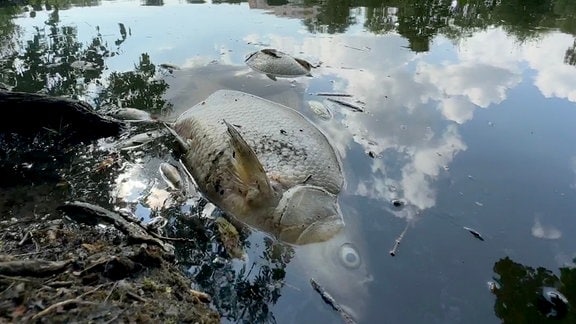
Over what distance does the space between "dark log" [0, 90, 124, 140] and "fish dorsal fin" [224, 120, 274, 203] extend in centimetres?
217

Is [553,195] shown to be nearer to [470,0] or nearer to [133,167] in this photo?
[133,167]

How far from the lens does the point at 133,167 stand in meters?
4.66

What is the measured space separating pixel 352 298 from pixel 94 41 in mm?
7847

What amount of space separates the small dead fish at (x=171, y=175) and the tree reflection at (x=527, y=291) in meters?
2.90

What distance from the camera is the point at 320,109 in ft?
19.7

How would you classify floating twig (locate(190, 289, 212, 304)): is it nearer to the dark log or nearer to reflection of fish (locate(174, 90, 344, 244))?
reflection of fish (locate(174, 90, 344, 244))

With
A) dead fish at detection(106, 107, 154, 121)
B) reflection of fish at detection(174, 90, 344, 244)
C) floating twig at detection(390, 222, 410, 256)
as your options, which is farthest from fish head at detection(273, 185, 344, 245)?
dead fish at detection(106, 107, 154, 121)

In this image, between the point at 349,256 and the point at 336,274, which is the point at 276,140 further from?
the point at 336,274

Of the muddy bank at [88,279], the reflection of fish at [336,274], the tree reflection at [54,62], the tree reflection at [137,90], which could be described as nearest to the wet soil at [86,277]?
the muddy bank at [88,279]

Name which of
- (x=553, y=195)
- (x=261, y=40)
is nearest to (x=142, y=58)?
(x=261, y=40)

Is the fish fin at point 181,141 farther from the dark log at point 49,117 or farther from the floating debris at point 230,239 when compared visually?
the floating debris at point 230,239

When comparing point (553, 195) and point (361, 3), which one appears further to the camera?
point (361, 3)

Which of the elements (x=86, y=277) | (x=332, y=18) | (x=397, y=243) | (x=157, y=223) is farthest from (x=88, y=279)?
(x=332, y=18)

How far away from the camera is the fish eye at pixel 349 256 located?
11.3ft
